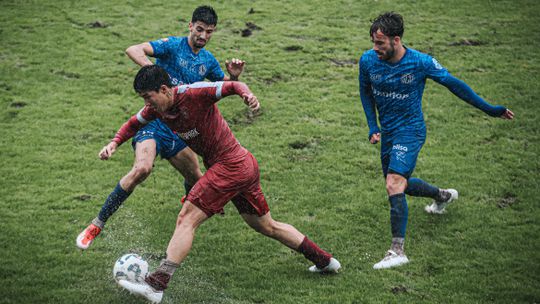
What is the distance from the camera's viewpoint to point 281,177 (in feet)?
29.5

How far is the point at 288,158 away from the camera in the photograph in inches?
378

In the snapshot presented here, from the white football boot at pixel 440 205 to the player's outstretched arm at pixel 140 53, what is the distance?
A: 419 cm

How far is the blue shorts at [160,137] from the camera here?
6.86 metres

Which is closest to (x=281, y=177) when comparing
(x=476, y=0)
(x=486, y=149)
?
(x=486, y=149)

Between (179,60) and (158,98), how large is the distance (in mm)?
1954

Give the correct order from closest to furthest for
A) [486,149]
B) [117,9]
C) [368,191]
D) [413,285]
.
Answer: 1. [413,285]
2. [368,191]
3. [486,149]
4. [117,9]

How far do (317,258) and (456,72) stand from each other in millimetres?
7872

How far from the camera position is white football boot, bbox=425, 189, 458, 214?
774 centimetres

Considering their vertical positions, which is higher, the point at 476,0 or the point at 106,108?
the point at 476,0

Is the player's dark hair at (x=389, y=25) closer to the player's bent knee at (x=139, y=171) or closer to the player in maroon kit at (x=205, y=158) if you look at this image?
the player in maroon kit at (x=205, y=158)

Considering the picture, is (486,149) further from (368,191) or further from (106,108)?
(106,108)

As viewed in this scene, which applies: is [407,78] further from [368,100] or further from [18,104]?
[18,104]

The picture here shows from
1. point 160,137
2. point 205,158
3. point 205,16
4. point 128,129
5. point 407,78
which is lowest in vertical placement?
point 160,137

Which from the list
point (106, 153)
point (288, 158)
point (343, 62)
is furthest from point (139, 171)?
point (343, 62)
